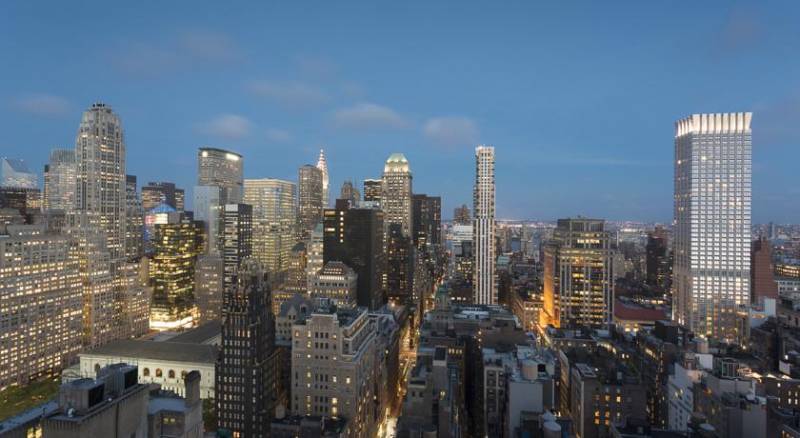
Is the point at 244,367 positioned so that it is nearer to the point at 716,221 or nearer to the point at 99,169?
the point at 99,169

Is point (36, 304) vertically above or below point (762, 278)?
below

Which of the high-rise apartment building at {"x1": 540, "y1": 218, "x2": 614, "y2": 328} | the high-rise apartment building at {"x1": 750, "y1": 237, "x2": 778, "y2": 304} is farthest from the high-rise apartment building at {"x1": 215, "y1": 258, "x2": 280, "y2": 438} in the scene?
the high-rise apartment building at {"x1": 750, "y1": 237, "x2": 778, "y2": 304}

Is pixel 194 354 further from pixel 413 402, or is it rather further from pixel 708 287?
pixel 708 287

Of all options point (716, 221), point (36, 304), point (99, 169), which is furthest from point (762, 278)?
point (99, 169)

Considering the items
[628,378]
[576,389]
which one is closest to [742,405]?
[628,378]

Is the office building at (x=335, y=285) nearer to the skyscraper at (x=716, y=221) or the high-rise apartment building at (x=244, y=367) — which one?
the high-rise apartment building at (x=244, y=367)

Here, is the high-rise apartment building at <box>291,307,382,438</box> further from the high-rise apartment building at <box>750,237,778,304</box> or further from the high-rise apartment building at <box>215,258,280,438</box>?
the high-rise apartment building at <box>750,237,778,304</box>

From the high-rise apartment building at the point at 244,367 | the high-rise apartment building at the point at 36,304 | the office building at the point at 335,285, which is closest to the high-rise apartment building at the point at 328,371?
the high-rise apartment building at the point at 244,367
